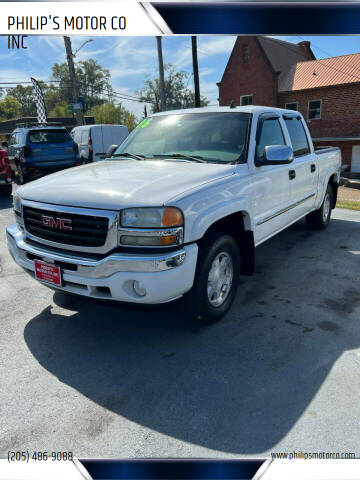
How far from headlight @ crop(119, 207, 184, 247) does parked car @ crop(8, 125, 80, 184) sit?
977 centimetres

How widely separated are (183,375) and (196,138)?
2402 mm

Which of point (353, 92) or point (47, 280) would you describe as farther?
point (353, 92)

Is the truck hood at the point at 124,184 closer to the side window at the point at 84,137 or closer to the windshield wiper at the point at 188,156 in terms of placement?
the windshield wiper at the point at 188,156

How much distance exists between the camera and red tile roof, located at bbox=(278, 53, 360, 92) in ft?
82.7

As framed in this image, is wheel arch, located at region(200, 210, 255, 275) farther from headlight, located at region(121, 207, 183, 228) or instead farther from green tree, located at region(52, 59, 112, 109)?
green tree, located at region(52, 59, 112, 109)

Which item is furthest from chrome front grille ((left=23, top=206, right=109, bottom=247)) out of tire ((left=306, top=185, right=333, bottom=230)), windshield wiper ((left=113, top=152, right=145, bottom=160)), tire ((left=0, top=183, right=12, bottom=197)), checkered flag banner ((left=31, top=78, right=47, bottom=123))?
checkered flag banner ((left=31, top=78, right=47, bottom=123))

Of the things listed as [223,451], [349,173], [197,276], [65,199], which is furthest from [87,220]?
[349,173]

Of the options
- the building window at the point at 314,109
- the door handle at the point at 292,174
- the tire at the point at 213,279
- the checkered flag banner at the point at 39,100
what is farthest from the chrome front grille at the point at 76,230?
the building window at the point at 314,109

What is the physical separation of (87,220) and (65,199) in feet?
0.94

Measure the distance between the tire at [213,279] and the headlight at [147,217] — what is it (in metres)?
0.51

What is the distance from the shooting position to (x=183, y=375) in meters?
2.83

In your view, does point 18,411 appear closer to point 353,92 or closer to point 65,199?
point 65,199

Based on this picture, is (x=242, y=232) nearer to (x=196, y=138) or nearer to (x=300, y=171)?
(x=196, y=138)

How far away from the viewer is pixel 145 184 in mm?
3074
